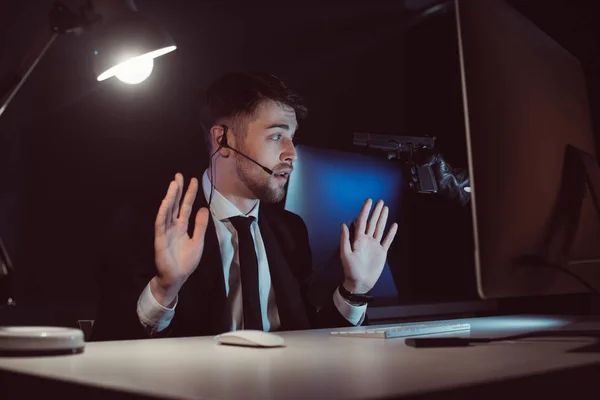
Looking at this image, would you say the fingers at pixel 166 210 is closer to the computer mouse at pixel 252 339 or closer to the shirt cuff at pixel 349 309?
the computer mouse at pixel 252 339

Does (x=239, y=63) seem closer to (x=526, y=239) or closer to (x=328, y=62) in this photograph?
(x=328, y=62)

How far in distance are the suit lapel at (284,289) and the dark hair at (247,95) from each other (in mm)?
463

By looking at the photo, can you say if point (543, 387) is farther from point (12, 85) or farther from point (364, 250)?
point (364, 250)

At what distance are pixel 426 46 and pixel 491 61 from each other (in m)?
2.35

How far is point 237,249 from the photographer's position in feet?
6.63

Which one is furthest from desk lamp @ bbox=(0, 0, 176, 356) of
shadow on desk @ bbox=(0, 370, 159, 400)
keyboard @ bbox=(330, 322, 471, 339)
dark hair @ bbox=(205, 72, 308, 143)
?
dark hair @ bbox=(205, 72, 308, 143)

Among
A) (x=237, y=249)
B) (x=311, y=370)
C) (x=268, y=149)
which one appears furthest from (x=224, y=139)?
(x=311, y=370)

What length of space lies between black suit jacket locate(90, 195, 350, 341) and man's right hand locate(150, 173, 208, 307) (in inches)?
5.5

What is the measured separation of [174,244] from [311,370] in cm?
84

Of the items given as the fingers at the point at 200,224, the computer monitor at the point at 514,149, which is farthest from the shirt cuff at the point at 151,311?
the computer monitor at the point at 514,149

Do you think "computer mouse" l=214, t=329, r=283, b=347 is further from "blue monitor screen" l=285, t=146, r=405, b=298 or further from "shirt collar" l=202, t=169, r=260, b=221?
"blue monitor screen" l=285, t=146, r=405, b=298

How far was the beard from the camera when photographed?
2.19 m

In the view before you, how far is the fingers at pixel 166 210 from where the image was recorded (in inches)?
55.5

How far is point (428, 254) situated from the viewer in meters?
3.10
